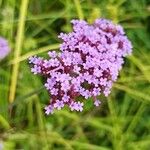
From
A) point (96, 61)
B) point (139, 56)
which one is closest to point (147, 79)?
point (139, 56)

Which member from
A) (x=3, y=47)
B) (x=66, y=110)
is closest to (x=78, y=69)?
(x=3, y=47)

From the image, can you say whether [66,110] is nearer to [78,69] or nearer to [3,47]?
[3,47]

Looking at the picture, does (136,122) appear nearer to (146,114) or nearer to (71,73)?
(146,114)

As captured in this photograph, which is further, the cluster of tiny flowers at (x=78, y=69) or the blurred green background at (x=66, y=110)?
the blurred green background at (x=66, y=110)

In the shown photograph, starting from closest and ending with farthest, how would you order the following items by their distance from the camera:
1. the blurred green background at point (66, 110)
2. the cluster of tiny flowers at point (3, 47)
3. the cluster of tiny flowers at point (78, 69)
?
the cluster of tiny flowers at point (78, 69) → the cluster of tiny flowers at point (3, 47) → the blurred green background at point (66, 110)

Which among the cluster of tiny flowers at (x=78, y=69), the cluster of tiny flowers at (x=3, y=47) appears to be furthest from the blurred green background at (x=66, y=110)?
the cluster of tiny flowers at (x=78, y=69)

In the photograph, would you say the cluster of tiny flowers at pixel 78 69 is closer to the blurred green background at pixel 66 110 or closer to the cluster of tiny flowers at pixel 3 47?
the cluster of tiny flowers at pixel 3 47

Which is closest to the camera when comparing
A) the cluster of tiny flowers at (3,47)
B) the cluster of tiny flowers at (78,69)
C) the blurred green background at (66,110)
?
the cluster of tiny flowers at (78,69)
